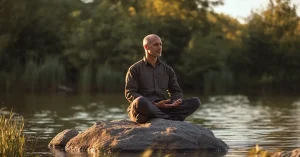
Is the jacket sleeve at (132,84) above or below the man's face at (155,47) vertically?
below

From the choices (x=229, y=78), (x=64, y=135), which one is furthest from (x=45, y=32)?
(x=64, y=135)

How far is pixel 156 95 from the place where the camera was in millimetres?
12070

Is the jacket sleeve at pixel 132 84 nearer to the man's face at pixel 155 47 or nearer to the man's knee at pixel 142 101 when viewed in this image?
the man's knee at pixel 142 101

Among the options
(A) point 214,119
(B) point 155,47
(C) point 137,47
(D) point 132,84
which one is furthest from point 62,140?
(C) point 137,47

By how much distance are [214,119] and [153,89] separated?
8.61 meters

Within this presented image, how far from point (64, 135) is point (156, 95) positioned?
1666 millimetres

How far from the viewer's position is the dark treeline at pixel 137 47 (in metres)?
42.5

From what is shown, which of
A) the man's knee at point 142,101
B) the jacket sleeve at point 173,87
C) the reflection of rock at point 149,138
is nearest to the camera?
the reflection of rock at point 149,138

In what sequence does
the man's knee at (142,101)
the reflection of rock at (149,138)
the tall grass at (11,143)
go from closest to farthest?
the tall grass at (11,143) < the reflection of rock at (149,138) < the man's knee at (142,101)

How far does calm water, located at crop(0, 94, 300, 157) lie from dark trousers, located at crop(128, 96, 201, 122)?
0.85 m

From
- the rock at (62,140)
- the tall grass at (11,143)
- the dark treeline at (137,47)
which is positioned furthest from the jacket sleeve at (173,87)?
the dark treeline at (137,47)

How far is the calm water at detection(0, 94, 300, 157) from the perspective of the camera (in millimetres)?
12961

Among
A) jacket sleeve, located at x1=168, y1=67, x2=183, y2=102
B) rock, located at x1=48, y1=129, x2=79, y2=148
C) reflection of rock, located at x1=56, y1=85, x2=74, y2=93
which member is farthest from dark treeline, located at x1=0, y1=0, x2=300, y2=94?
jacket sleeve, located at x1=168, y1=67, x2=183, y2=102

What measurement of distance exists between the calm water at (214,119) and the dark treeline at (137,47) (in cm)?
1045
